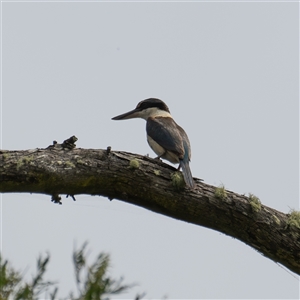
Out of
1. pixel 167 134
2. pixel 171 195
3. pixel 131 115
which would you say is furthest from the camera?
pixel 131 115

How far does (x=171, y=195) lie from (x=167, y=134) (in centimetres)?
217

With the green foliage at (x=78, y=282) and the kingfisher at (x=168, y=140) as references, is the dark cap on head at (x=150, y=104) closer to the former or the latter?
the kingfisher at (x=168, y=140)

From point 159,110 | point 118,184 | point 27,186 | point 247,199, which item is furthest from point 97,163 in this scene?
point 159,110

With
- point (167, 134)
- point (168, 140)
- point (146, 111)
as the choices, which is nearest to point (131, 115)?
point (146, 111)

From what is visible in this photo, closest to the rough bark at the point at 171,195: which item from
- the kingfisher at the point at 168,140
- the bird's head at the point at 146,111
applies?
the kingfisher at the point at 168,140

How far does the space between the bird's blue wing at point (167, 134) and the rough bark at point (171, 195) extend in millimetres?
1578

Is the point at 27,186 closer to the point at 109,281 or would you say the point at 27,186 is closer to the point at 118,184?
the point at 118,184

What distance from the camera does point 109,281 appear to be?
9.15 ft

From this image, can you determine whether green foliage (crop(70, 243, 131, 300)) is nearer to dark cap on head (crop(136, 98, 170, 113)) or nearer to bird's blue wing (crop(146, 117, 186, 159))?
bird's blue wing (crop(146, 117, 186, 159))

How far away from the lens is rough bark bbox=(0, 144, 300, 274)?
15.5 ft

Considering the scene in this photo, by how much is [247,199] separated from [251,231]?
0.23m

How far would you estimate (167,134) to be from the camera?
7074 millimetres

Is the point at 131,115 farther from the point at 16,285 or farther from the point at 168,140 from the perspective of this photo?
the point at 16,285

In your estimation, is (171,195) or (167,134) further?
(167,134)
